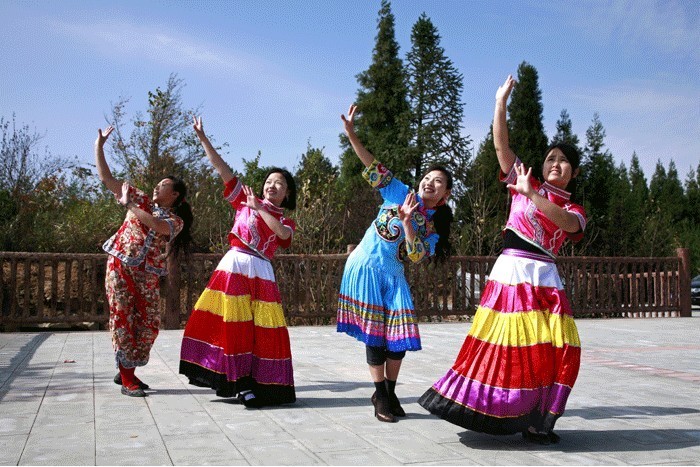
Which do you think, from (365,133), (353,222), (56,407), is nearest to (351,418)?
(56,407)

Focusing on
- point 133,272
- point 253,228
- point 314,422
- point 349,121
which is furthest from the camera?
point 133,272

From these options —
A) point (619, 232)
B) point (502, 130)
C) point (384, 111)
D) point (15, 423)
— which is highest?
point (384, 111)

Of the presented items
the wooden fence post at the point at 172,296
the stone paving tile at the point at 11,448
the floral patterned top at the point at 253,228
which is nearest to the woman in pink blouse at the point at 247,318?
the floral patterned top at the point at 253,228

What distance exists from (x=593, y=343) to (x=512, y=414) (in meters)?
6.16

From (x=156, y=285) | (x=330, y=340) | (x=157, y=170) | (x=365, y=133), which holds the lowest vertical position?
(x=330, y=340)

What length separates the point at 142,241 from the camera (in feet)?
17.1

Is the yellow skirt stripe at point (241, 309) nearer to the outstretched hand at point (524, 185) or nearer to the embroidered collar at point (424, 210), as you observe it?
the embroidered collar at point (424, 210)

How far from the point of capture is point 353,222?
19484mm

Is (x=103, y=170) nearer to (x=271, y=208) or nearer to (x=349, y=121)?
(x=271, y=208)

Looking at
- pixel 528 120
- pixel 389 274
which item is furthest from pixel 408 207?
pixel 528 120

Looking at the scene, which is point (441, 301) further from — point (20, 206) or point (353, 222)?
point (20, 206)

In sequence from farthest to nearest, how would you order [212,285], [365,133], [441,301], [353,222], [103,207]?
[365,133] < [353,222] < [103,207] < [441,301] < [212,285]

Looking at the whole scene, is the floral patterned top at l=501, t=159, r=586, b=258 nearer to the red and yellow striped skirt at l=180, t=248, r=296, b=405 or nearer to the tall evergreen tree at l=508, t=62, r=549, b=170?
the red and yellow striped skirt at l=180, t=248, r=296, b=405

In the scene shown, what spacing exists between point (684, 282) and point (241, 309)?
12.5m
